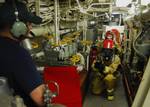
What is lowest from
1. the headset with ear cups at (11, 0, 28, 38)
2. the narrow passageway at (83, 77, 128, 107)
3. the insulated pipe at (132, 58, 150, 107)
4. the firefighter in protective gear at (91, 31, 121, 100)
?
the narrow passageway at (83, 77, 128, 107)

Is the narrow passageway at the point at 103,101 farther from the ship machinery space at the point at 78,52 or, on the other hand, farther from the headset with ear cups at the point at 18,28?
the headset with ear cups at the point at 18,28

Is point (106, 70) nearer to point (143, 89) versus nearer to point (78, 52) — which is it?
point (78, 52)

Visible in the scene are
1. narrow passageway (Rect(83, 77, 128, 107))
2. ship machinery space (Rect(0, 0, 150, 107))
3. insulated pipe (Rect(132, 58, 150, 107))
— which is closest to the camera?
insulated pipe (Rect(132, 58, 150, 107))

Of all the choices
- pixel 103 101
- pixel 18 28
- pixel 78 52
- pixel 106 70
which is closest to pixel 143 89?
pixel 18 28

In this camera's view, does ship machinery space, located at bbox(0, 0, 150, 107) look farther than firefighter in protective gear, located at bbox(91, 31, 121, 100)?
No

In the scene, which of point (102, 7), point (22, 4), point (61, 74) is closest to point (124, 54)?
point (102, 7)

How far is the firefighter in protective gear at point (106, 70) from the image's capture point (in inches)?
171

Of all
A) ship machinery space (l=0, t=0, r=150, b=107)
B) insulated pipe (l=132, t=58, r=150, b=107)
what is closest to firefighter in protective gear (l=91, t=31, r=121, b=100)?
ship machinery space (l=0, t=0, r=150, b=107)

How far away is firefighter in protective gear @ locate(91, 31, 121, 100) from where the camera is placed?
4.35 meters

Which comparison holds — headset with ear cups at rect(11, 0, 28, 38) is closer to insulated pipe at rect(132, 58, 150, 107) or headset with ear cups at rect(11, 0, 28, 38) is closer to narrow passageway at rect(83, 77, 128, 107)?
insulated pipe at rect(132, 58, 150, 107)

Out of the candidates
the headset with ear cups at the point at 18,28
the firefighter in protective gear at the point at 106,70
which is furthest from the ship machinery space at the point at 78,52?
the headset with ear cups at the point at 18,28

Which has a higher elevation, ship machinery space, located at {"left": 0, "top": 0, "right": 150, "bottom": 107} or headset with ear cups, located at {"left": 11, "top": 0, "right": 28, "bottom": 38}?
headset with ear cups, located at {"left": 11, "top": 0, "right": 28, "bottom": 38}

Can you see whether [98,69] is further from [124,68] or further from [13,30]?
[13,30]

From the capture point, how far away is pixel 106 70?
14.2 feet
